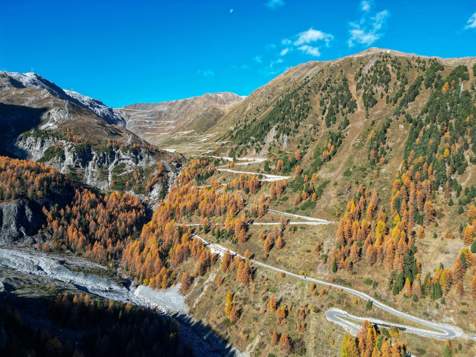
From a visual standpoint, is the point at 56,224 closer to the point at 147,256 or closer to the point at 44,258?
the point at 44,258

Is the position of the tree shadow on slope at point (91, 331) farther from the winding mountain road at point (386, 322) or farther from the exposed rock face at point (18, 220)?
the exposed rock face at point (18, 220)

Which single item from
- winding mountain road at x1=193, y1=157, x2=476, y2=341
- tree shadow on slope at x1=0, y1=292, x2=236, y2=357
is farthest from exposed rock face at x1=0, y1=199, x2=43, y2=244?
winding mountain road at x1=193, y1=157, x2=476, y2=341

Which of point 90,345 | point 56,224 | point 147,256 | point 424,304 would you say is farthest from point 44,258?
point 424,304

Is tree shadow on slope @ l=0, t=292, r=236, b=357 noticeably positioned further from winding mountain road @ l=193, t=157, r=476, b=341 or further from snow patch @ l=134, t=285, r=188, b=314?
winding mountain road @ l=193, t=157, r=476, b=341

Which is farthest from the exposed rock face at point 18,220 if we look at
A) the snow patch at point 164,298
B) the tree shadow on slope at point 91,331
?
the tree shadow on slope at point 91,331

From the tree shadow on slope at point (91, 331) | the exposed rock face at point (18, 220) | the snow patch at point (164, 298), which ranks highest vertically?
the exposed rock face at point (18, 220)

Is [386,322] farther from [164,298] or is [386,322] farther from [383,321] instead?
[164,298]

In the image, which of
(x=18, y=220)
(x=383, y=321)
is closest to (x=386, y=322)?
(x=383, y=321)

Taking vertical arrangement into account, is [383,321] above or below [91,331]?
above
